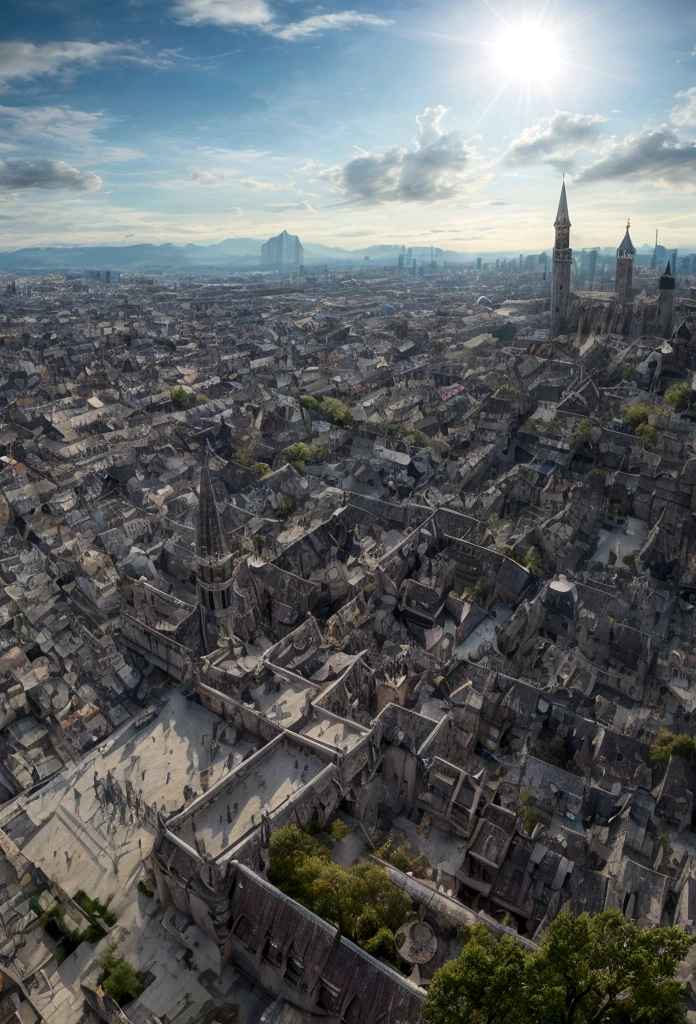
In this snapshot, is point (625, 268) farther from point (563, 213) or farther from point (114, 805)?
point (114, 805)

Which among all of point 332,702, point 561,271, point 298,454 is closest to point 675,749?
point 332,702

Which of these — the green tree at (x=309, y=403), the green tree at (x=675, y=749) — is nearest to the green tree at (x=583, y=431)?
the green tree at (x=309, y=403)

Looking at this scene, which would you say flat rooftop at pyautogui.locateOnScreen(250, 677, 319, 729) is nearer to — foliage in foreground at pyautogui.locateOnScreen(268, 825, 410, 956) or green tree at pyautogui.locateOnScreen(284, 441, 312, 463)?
foliage in foreground at pyautogui.locateOnScreen(268, 825, 410, 956)

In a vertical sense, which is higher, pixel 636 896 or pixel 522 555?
pixel 522 555

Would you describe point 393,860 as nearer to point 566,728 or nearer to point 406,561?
point 566,728

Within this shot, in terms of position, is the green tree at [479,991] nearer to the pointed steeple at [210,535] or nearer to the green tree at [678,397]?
the pointed steeple at [210,535]

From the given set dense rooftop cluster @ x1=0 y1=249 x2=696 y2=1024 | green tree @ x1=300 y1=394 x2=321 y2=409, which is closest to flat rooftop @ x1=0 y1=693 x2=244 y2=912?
dense rooftop cluster @ x1=0 y1=249 x2=696 y2=1024

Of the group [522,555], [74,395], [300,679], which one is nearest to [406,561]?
[522,555]
